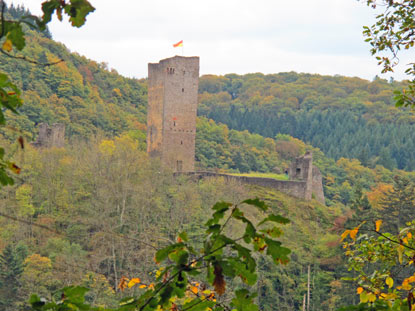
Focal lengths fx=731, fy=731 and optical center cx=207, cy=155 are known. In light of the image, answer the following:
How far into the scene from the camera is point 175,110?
34156 mm

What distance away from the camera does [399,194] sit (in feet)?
82.9

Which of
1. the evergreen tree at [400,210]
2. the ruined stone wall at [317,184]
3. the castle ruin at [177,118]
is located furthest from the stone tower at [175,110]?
the evergreen tree at [400,210]

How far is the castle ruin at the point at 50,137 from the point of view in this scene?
113 feet

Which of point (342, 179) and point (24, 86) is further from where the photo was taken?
point (342, 179)

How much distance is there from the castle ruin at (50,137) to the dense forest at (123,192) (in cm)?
65

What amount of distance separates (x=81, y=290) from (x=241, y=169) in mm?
46947

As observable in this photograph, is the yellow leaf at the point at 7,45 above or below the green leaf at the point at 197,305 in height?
above

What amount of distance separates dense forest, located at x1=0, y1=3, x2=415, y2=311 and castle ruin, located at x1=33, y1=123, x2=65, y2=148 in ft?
2.14

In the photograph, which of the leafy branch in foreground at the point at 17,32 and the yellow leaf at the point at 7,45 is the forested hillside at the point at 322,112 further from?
the yellow leaf at the point at 7,45

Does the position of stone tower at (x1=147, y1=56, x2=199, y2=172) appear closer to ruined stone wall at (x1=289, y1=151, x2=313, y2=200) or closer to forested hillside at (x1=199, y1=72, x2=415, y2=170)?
ruined stone wall at (x1=289, y1=151, x2=313, y2=200)

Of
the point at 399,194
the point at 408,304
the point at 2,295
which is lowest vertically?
the point at 2,295

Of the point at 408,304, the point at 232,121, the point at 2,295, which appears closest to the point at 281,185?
the point at 2,295

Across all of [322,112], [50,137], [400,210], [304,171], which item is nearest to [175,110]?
[50,137]

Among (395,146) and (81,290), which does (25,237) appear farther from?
(395,146)
